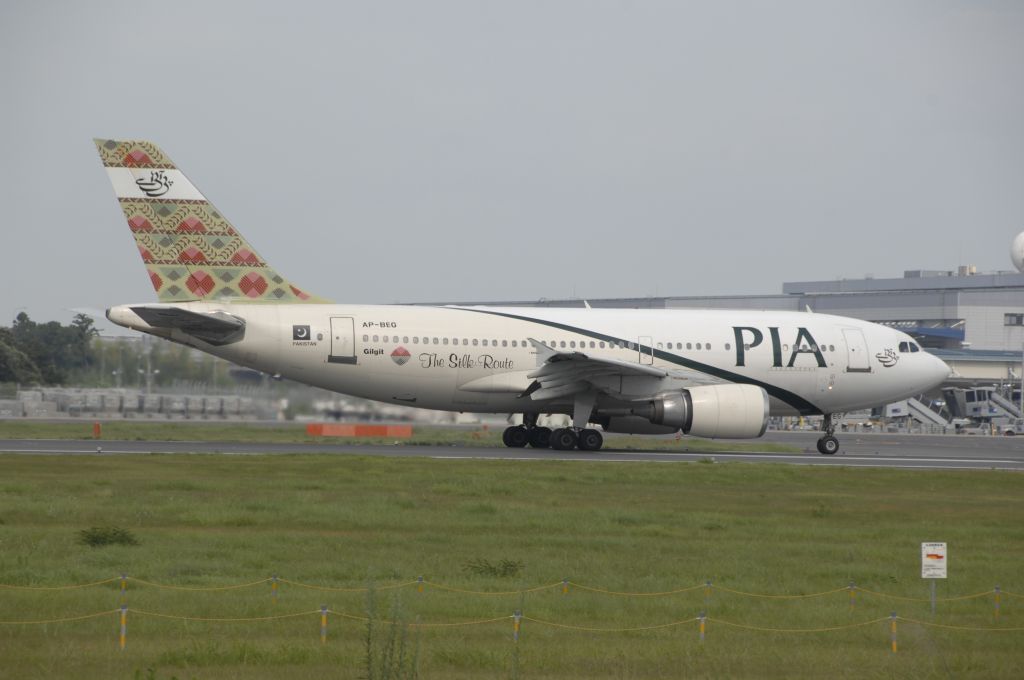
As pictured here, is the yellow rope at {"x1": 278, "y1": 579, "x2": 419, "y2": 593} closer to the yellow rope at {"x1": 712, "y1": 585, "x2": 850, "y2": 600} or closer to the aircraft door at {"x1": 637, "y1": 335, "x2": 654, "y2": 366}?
the yellow rope at {"x1": 712, "y1": 585, "x2": 850, "y2": 600}

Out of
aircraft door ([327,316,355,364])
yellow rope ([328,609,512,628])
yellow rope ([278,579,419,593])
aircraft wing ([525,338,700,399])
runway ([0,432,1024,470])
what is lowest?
yellow rope ([328,609,512,628])

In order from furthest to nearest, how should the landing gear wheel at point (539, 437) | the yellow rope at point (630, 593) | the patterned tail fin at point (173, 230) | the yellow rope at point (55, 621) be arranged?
the landing gear wheel at point (539, 437) → the patterned tail fin at point (173, 230) → the yellow rope at point (630, 593) → the yellow rope at point (55, 621)

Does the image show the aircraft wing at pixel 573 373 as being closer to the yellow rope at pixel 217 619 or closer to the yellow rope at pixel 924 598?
the yellow rope at pixel 924 598

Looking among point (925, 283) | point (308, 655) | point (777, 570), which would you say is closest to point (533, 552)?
point (777, 570)

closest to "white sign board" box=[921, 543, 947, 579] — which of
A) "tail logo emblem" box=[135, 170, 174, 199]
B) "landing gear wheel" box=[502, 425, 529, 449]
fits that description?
"landing gear wheel" box=[502, 425, 529, 449]

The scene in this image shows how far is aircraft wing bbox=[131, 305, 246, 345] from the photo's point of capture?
31.6 metres

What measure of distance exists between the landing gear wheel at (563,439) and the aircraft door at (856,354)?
368 inches

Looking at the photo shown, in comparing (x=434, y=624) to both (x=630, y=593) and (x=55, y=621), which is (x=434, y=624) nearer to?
(x=630, y=593)

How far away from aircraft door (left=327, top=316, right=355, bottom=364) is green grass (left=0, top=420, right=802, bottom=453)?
4219 mm

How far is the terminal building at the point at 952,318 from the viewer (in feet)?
265

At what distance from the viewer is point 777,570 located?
1622 cm

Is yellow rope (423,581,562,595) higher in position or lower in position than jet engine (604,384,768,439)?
lower

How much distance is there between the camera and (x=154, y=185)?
33406mm

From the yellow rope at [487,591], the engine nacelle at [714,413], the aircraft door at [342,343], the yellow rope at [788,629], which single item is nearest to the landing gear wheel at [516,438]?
the engine nacelle at [714,413]
